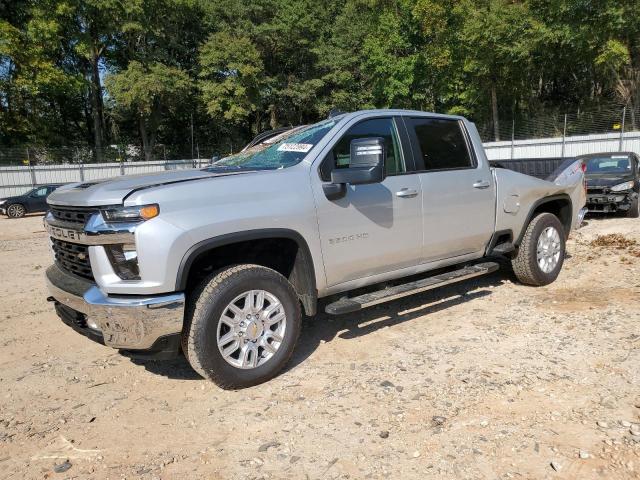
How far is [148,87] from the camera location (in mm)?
31469

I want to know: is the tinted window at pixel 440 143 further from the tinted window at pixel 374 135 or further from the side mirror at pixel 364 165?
the side mirror at pixel 364 165

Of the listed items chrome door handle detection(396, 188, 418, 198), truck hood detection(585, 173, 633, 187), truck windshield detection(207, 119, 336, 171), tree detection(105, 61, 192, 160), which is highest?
tree detection(105, 61, 192, 160)

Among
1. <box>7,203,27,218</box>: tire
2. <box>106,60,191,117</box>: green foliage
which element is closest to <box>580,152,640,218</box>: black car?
<box>7,203,27,218</box>: tire

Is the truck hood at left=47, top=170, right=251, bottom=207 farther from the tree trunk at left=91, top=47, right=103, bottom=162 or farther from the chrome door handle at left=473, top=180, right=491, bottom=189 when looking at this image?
the tree trunk at left=91, top=47, right=103, bottom=162

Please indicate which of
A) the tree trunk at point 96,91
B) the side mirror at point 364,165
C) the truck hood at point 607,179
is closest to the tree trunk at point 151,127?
the tree trunk at point 96,91

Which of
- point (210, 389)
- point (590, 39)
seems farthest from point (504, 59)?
point (210, 389)

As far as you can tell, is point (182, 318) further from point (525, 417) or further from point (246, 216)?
point (525, 417)

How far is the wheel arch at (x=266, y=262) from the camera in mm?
3121

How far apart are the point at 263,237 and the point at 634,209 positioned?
1028cm

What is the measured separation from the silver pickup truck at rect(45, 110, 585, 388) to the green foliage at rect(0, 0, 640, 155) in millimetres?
26682

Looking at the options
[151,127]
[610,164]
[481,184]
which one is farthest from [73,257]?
[151,127]

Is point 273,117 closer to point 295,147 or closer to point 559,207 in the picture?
point 559,207

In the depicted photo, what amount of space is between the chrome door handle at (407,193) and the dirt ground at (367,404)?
123cm

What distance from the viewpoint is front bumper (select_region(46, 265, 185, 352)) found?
3010mm
